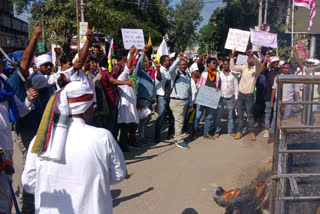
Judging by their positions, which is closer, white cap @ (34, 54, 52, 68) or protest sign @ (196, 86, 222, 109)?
white cap @ (34, 54, 52, 68)

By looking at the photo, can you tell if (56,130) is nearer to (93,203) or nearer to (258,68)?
(93,203)

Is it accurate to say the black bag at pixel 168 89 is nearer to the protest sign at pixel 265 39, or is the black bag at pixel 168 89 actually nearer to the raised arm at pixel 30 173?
the protest sign at pixel 265 39

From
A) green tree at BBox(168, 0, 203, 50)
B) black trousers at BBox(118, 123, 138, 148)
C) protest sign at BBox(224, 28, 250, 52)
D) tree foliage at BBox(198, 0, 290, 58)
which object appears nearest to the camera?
black trousers at BBox(118, 123, 138, 148)

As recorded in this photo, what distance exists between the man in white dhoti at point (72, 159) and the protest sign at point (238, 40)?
7.08 meters

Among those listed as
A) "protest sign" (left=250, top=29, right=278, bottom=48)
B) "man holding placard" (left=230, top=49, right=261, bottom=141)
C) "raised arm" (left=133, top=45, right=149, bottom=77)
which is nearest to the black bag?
"raised arm" (left=133, top=45, right=149, bottom=77)

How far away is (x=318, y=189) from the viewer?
3.26 m

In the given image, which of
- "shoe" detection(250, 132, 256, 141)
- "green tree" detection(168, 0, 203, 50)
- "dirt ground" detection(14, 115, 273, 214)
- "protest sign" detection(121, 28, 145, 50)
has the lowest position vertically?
"dirt ground" detection(14, 115, 273, 214)

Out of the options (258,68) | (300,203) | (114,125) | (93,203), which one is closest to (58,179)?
(93,203)

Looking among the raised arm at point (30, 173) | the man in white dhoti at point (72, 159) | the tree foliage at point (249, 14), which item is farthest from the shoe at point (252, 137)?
the tree foliage at point (249, 14)

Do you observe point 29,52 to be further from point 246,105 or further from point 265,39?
point 265,39

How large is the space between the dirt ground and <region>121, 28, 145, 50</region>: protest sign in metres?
2.58

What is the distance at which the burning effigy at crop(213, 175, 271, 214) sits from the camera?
11.9 feet

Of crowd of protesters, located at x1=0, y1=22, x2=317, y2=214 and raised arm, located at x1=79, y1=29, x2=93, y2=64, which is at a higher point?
raised arm, located at x1=79, y1=29, x2=93, y2=64

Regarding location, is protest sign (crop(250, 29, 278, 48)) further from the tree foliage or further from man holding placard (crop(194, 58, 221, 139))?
the tree foliage
